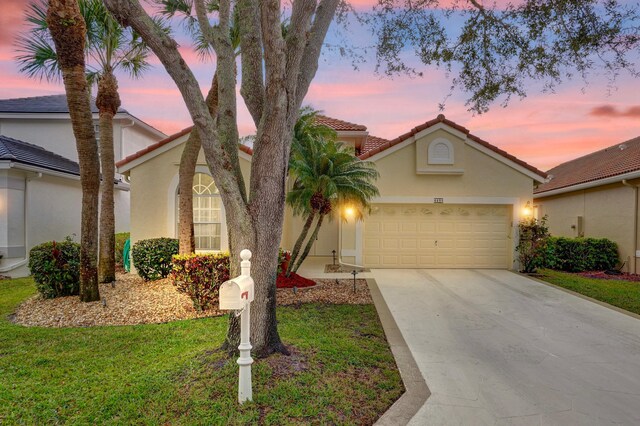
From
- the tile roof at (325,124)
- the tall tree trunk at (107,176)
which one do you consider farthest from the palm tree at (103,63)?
the tile roof at (325,124)

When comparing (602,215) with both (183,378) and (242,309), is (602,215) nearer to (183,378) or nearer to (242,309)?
(242,309)

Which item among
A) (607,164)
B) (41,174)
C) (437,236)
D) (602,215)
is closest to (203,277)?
(437,236)

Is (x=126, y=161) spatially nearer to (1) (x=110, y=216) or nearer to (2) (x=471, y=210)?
(1) (x=110, y=216)

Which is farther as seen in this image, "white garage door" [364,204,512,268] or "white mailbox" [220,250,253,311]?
"white garage door" [364,204,512,268]

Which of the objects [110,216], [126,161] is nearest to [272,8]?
[110,216]

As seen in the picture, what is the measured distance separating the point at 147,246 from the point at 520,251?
12258mm

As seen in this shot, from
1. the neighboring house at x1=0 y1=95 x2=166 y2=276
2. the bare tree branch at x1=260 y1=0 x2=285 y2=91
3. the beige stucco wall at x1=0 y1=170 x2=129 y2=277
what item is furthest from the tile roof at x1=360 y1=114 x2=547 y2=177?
the neighboring house at x1=0 y1=95 x2=166 y2=276

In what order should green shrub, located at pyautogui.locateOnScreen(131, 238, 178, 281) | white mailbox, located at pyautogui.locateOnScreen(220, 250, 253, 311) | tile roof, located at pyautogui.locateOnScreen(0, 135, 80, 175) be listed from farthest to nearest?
tile roof, located at pyautogui.locateOnScreen(0, 135, 80, 175), green shrub, located at pyautogui.locateOnScreen(131, 238, 178, 281), white mailbox, located at pyautogui.locateOnScreen(220, 250, 253, 311)

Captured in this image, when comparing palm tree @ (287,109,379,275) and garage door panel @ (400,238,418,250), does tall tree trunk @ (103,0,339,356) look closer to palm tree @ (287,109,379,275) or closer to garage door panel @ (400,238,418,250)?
palm tree @ (287,109,379,275)

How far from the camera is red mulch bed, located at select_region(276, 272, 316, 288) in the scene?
9562 millimetres

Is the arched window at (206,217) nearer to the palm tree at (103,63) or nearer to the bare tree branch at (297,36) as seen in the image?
the palm tree at (103,63)

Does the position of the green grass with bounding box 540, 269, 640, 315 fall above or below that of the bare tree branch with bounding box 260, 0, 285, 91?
below

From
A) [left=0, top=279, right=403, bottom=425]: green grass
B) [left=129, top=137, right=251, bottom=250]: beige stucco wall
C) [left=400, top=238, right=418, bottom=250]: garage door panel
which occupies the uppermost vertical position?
[left=129, top=137, right=251, bottom=250]: beige stucco wall

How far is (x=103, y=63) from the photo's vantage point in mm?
9938
